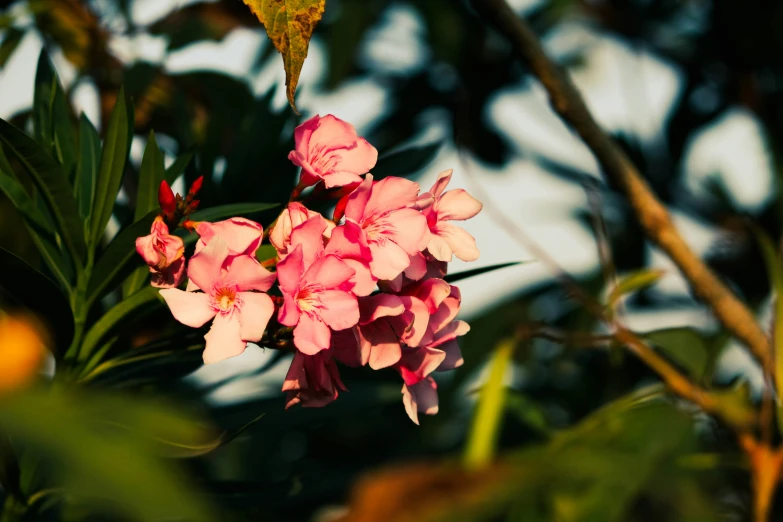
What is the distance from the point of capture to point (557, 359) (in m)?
1.86

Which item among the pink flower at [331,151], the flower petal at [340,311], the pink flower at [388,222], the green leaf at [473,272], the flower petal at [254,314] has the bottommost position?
the green leaf at [473,272]

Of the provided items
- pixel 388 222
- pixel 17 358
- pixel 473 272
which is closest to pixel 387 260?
pixel 388 222

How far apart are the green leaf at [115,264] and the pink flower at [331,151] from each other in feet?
0.59

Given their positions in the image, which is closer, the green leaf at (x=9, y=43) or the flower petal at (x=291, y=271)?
the flower petal at (x=291, y=271)

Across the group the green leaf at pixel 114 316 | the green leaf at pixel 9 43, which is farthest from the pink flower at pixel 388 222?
the green leaf at pixel 9 43

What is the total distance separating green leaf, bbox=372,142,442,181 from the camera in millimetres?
1088

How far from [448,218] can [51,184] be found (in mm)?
387

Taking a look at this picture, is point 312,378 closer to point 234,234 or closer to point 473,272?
point 234,234

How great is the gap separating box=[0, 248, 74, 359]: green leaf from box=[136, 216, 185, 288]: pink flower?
0.14m

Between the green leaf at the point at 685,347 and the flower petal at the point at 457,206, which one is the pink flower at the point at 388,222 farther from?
the green leaf at the point at 685,347

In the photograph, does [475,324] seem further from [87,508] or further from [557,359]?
[87,508]

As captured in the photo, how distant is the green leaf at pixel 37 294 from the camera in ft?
2.36

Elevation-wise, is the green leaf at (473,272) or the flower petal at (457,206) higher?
the flower petal at (457,206)

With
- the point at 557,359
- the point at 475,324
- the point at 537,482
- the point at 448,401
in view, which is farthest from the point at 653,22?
the point at 537,482
